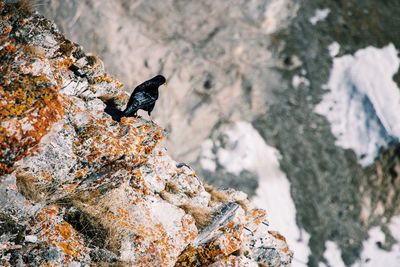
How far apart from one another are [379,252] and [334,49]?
7.10m

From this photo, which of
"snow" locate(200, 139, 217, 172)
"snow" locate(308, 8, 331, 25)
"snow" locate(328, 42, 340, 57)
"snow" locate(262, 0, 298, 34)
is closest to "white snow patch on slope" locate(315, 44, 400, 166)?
"snow" locate(328, 42, 340, 57)

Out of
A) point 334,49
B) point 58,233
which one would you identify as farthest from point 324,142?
point 58,233

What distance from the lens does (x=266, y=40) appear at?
44.0 feet

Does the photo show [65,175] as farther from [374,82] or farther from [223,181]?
[374,82]

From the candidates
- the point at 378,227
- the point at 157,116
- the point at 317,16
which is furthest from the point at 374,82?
the point at 157,116

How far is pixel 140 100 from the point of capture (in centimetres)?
693

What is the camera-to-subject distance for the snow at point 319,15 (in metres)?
13.7

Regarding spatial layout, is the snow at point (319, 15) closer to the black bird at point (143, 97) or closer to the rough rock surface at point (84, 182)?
the black bird at point (143, 97)

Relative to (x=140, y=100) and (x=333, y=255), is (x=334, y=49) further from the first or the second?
(x=140, y=100)

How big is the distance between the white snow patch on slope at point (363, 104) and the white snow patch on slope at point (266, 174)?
2.46m

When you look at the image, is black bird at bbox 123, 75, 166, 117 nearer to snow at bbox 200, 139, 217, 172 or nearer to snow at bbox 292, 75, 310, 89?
snow at bbox 200, 139, 217, 172

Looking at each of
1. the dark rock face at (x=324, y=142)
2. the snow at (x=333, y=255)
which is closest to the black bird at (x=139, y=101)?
the dark rock face at (x=324, y=142)

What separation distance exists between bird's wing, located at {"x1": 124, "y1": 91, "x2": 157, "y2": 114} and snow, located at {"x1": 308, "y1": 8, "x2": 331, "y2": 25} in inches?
352

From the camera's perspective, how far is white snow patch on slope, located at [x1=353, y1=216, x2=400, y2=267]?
12422 mm
